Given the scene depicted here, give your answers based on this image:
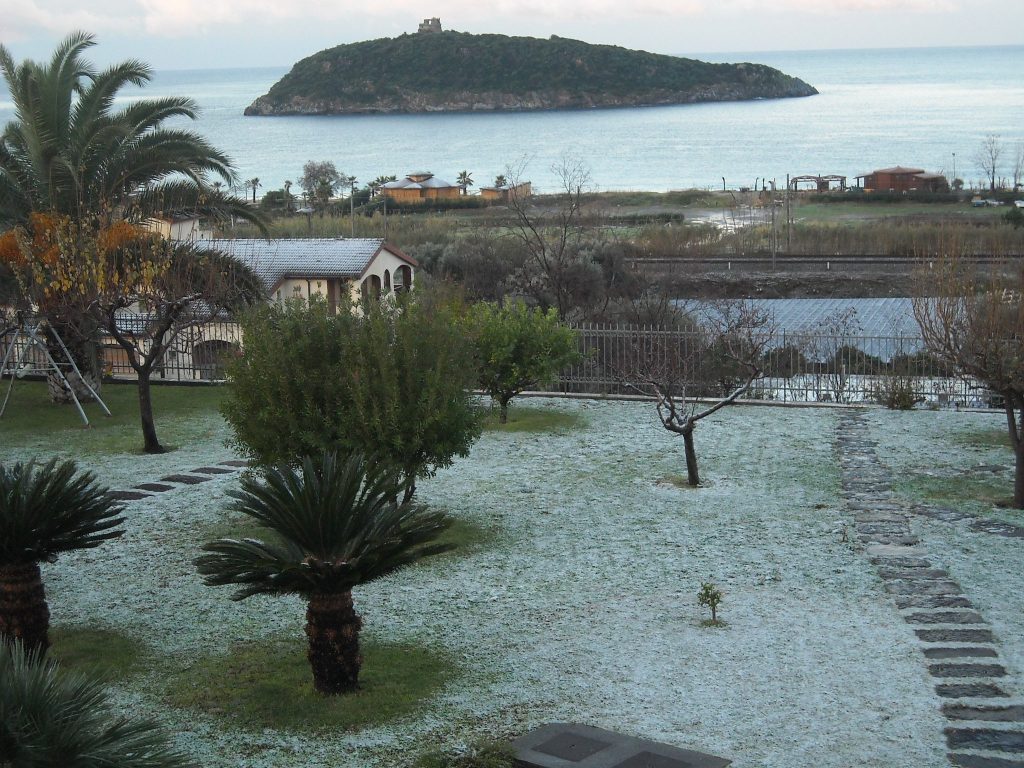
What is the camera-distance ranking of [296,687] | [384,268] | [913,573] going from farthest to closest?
[384,268]
[913,573]
[296,687]

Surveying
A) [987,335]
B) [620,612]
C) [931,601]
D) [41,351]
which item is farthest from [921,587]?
[41,351]

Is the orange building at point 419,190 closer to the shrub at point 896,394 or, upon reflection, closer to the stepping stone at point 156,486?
the shrub at point 896,394

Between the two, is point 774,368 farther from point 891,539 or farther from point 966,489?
point 891,539

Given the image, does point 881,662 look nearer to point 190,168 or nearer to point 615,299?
point 190,168

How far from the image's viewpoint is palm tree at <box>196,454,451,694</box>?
338 inches

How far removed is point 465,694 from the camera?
886 centimetres

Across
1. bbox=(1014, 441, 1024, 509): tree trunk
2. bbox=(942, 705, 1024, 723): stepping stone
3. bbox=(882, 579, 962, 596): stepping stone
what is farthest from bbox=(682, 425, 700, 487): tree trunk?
bbox=(942, 705, 1024, 723): stepping stone

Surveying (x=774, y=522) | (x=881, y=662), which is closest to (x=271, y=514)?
(x=881, y=662)

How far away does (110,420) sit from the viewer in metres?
20.0

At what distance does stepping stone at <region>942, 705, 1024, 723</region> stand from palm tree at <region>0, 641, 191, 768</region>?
4.99 meters

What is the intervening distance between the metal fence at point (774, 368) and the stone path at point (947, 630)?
16.4ft

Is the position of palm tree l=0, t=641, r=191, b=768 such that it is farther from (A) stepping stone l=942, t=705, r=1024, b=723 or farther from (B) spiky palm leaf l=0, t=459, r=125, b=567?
(A) stepping stone l=942, t=705, r=1024, b=723

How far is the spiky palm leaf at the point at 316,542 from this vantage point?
8.56 meters

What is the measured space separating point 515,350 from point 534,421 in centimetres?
118
